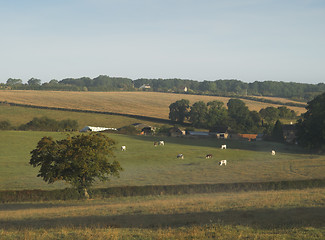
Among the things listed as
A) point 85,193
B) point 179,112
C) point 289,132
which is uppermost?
point 179,112

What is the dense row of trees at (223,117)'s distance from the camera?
136500 millimetres

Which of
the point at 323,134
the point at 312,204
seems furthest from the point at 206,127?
the point at 312,204

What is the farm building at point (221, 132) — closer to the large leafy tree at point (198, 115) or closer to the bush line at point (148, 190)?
the large leafy tree at point (198, 115)

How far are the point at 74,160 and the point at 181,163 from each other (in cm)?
3070

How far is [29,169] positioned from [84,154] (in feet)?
74.3

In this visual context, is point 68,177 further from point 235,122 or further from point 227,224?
point 235,122

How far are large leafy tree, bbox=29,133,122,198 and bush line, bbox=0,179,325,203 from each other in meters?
1.38

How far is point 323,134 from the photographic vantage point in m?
82.2

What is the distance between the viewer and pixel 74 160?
42406mm

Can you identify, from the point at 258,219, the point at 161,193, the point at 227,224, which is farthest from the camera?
the point at 161,193

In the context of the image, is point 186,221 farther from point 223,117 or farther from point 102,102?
point 102,102

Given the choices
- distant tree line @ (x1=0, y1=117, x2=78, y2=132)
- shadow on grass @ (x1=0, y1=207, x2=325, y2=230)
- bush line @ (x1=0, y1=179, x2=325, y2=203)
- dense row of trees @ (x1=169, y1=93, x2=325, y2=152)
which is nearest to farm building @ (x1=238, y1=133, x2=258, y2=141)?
dense row of trees @ (x1=169, y1=93, x2=325, y2=152)

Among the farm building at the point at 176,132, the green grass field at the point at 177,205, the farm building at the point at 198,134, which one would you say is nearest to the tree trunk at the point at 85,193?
the green grass field at the point at 177,205

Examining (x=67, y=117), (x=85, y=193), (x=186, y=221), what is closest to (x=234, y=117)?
(x=67, y=117)
